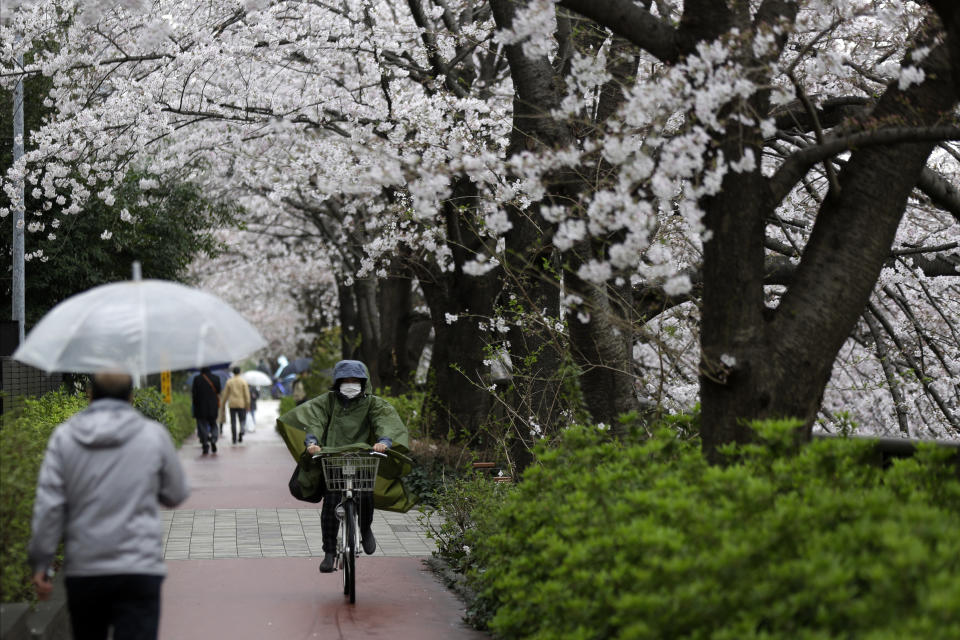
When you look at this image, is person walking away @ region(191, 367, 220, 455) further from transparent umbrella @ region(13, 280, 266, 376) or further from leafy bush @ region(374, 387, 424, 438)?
transparent umbrella @ region(13, 280, 266, 376)

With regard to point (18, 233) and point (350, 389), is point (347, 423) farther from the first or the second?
point (18, 233)

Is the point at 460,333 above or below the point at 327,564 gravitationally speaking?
above

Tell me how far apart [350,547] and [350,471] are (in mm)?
535

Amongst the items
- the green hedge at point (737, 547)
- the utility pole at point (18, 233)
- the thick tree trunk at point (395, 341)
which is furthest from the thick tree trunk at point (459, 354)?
the green hedge at point (737, 547)

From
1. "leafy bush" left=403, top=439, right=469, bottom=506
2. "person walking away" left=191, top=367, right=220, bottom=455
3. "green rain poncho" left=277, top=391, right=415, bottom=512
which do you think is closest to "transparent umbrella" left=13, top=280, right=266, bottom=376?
"green rain poncho" left=277, top=391, right=415, bottom=512

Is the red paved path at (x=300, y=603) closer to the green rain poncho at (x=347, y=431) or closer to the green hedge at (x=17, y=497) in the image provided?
the green rain poncho at (x=347, y=431)

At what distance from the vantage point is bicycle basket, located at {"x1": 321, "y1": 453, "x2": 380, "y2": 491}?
7.76 meters

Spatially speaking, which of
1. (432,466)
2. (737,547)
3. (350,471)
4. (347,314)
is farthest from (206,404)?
(737,547)

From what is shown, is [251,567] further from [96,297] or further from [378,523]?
[96,297]

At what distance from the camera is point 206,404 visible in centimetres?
2098

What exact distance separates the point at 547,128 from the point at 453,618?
340cm

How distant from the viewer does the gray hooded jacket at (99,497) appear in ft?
13.5

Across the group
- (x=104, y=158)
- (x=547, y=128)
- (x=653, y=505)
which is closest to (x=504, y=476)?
(x=547, y=128)

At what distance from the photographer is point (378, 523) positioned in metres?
11.9
